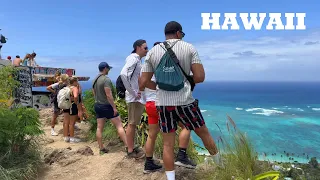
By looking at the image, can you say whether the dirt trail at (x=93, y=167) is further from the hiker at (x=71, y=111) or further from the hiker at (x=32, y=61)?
the hiker at (x=32, y=61)

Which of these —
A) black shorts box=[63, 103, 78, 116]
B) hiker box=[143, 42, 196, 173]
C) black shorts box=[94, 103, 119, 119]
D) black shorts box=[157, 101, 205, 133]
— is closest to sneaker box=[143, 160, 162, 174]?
hiker box=[143, 42, 196, 173]

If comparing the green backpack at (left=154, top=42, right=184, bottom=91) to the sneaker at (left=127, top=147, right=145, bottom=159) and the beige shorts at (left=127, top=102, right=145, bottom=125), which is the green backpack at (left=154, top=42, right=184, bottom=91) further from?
the sneaker at (left=127, top=147, right=145, bottom=159)

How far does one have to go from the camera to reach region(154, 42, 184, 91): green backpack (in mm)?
3371

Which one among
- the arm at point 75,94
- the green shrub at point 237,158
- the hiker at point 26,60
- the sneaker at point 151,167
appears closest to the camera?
the green shrub at point 237,158

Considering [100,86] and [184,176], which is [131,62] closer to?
[100,86]

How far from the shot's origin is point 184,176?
415cm

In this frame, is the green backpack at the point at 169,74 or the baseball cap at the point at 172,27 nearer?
the green backpack at the point at 169,74

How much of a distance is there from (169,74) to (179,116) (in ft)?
1.65

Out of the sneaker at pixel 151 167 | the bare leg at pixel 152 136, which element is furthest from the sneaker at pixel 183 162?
the bare leg at pixel 152 136

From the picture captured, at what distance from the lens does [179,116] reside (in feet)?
11.6

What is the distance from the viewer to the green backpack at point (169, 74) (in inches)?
133

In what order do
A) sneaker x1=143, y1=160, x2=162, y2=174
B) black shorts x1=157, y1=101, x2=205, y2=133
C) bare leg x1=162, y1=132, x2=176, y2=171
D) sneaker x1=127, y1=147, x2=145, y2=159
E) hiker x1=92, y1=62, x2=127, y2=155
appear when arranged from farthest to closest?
hiker x1=92, y1=62, x2=127, y2=155 → sneaker x1=127, y1=147, x2=145, y2=159 → sneaker x1=143, y1=160, x2=162, y2=174 → bare leg x1=162, y1=132, x2=176, y2=171 → black shorts x1=157, y1=101, x2=205, y2=133

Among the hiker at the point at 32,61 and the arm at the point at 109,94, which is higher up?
the hiker at the point at 32,61

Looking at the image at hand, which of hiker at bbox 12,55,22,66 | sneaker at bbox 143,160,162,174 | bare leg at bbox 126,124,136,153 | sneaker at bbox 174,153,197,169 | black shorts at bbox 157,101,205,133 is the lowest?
sneaker at bbox 143,160,162,174
